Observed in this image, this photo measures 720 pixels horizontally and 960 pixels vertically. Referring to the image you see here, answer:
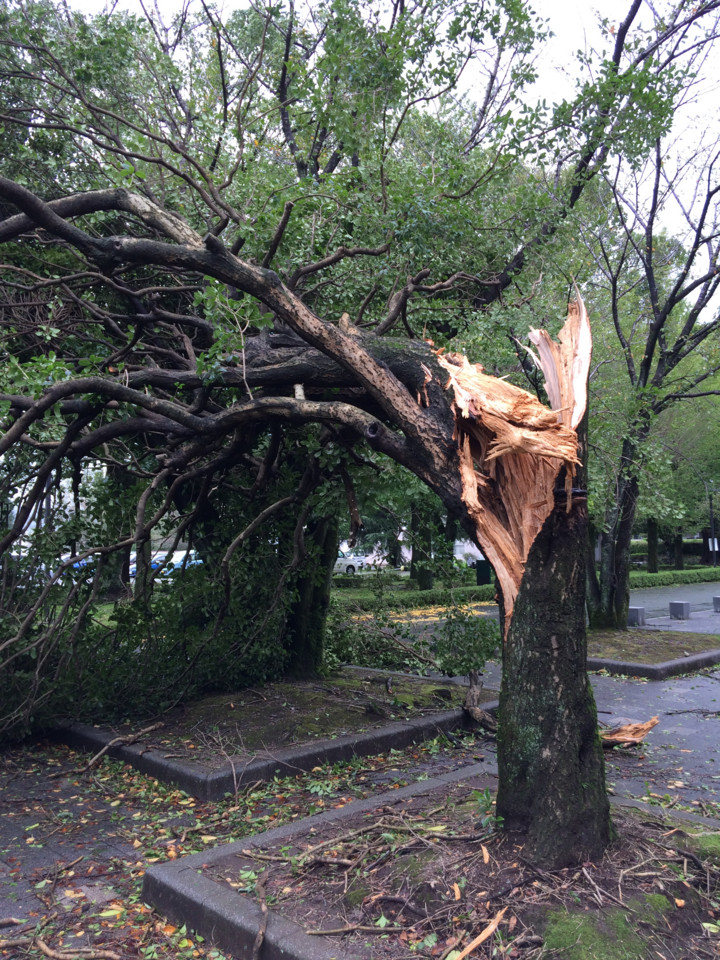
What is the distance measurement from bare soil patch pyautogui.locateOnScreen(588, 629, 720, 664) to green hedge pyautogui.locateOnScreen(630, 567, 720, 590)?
18.6 meters

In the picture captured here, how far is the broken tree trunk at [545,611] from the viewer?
3973 millimetres

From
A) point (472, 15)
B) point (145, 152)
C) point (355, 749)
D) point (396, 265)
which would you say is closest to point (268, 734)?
point (355, 749)

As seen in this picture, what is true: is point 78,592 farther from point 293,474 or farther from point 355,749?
point 355,749

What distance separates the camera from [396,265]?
8539mm

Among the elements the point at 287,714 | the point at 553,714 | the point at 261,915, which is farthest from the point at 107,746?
the point at 553,714

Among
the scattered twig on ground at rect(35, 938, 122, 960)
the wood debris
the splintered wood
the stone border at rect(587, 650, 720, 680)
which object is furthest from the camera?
the stone border at rect(587, 650, 720, 680)

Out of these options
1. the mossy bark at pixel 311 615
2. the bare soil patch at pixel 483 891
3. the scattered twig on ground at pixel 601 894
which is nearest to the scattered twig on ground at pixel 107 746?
the mossy bark at pixel 311 615

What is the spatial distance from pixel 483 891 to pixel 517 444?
2.15 meters

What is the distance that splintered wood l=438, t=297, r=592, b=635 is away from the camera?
406 cm

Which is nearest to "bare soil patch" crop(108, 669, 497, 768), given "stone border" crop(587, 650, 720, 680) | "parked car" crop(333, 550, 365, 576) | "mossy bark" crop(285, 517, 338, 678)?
"mossy bark" crop(285, 517, 338, 678)

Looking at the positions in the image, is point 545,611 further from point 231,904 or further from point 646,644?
point 646,644

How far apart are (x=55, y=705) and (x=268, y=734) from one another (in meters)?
2.09

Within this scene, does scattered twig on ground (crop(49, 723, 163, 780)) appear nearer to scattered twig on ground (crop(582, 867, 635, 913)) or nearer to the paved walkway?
the paved walkway

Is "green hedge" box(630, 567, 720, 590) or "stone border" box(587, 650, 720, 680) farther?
"green hedge" box(630, 567, 720, 590)
